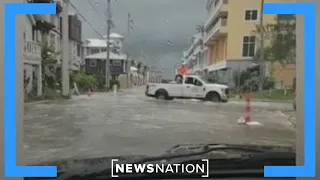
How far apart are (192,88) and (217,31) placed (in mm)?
377

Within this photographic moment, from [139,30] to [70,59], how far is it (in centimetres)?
31

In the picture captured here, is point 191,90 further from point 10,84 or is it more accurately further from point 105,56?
point 10,84

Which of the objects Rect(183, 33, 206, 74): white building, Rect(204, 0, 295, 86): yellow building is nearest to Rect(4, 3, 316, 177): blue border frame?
Rect(204, 0, 295, 86): yellow building

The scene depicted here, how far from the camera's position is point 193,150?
1.45 m

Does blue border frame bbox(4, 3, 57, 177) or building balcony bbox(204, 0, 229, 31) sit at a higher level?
building balcony bbox(204, 0, 229, 31)

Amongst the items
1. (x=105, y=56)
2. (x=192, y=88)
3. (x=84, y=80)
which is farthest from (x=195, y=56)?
(x=84, y=80)

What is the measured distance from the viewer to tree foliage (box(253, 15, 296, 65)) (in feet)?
3.96

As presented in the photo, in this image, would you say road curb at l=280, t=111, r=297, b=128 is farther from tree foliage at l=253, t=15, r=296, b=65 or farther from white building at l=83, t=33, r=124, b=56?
white building at l=83, t=33, r=124, b=56

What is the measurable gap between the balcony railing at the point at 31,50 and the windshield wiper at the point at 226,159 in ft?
1.33

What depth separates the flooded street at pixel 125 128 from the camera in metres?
1.43

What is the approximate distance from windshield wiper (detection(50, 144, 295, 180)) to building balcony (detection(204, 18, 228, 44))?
1.62ft

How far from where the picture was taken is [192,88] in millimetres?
1983

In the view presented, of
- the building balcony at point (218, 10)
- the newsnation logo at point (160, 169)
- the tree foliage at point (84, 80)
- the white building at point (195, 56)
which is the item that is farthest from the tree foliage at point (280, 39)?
the tree foliage at point (84, 80)

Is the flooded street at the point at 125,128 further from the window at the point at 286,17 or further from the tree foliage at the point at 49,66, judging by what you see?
the window at the point at 286,17
